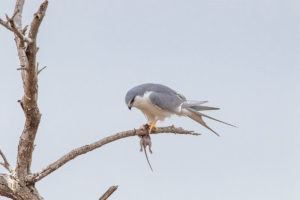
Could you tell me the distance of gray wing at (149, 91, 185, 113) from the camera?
23.0 feet

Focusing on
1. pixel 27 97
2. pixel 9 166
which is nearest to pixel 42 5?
pixel 27 97

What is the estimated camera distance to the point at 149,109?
7.14m

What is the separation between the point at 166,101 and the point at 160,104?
0.12 meters

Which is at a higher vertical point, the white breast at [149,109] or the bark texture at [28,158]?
the white breast at [149,109]

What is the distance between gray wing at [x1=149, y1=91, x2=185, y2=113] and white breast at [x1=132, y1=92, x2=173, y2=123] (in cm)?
7

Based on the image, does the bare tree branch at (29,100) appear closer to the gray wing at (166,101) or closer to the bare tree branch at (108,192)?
the bare tree branch at (108,192)

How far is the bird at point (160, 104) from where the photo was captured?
7.02m

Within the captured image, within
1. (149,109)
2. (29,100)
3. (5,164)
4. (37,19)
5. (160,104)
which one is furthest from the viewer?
(149,109)

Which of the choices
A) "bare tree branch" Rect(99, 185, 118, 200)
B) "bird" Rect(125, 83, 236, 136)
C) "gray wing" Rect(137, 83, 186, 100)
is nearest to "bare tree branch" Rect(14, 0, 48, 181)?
"bare tree branch" Rect(99, 185, 118, 200)

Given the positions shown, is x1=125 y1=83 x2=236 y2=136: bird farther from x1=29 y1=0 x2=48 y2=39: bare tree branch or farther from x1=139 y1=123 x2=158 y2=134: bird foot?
x1=29 y1=0 x2=48 y2=39: bare tree branch

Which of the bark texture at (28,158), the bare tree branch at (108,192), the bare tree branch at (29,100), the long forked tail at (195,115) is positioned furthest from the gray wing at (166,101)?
the bare tree branch at (29,100)

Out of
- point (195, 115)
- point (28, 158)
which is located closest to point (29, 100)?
point (28, 158)

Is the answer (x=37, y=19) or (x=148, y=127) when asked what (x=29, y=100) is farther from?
(x=148, y=127)

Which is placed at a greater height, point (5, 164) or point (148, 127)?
point (148, 127)
